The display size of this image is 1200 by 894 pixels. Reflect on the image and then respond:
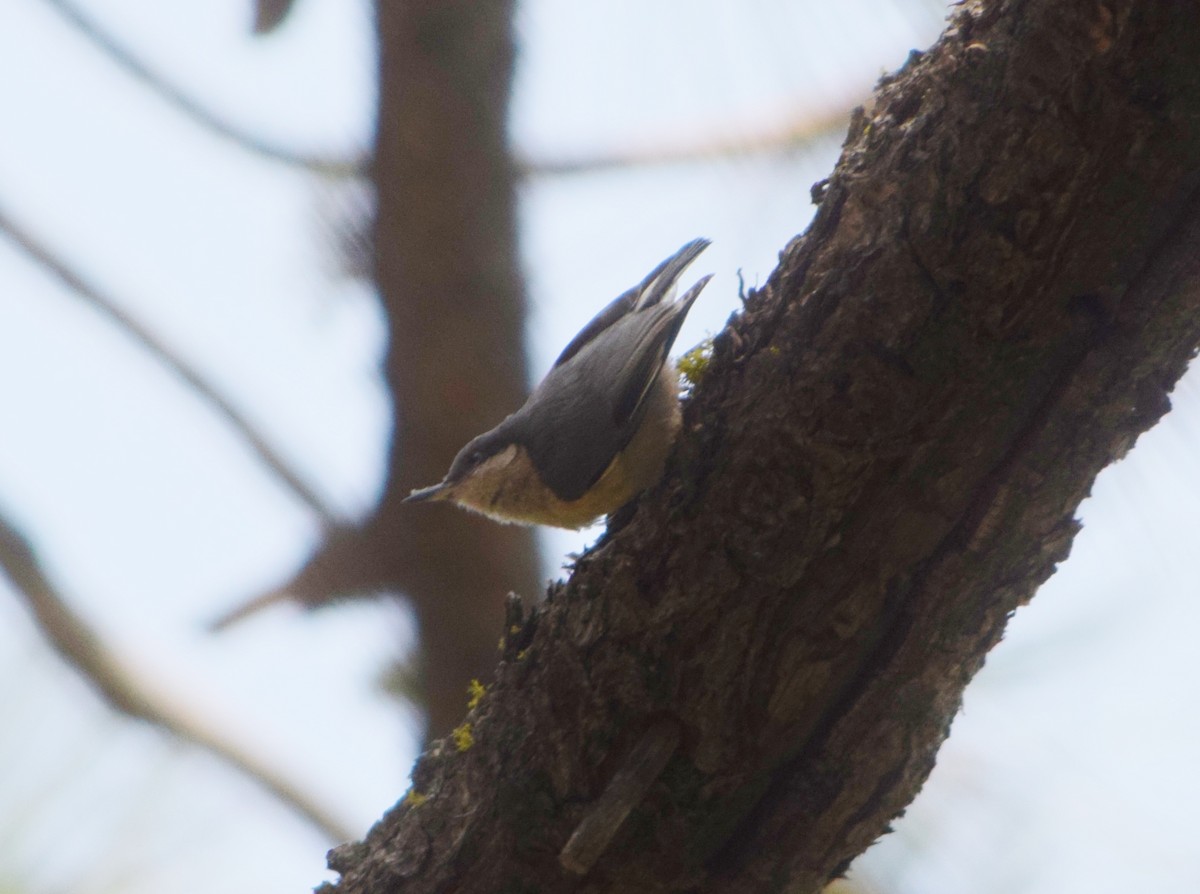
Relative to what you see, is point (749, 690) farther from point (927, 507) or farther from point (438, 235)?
point (438, 235)

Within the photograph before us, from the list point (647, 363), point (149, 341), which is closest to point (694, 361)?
point (647, 363)

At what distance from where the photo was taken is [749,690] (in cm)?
164

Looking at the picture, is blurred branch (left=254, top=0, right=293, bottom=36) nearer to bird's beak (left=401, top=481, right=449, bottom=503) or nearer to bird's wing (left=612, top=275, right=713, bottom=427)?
bird's wing (left=612, top=275, right=713, bottom=427)

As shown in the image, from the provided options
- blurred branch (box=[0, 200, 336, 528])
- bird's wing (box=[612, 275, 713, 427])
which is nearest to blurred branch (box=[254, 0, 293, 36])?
Answer: bird's wing (box=[612, 275, 713, 427])

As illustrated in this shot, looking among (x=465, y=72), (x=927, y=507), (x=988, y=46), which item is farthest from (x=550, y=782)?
(x=465, y=72)

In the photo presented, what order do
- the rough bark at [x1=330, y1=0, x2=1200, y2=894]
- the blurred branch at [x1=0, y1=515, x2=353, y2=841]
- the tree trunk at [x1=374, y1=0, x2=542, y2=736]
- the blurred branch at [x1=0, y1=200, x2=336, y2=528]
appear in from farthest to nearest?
1. the blurred branch at [x1=0, y1=200, x2=336, y2=528]
2. the blurred branch at [x1=0, y1=515, x2=353, y2=841]
3. the tree trunk at [x1=374, y1=0, x2=542, y2=736]
4. the rough bark at [x1=330, y1=0, x2=1200, y2=894]

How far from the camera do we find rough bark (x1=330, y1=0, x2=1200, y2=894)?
1435 mm

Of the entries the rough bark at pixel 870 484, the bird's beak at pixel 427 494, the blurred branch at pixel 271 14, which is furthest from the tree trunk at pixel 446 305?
the rough bark at pixel 870 484

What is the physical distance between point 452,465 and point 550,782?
1.10 m

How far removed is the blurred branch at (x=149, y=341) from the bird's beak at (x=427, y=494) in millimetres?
409

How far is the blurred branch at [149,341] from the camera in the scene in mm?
2869

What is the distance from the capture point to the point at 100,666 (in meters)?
2.68

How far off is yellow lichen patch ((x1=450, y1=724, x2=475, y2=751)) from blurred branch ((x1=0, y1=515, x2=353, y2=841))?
1.23 metres

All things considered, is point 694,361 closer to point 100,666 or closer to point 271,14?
point 271,14
